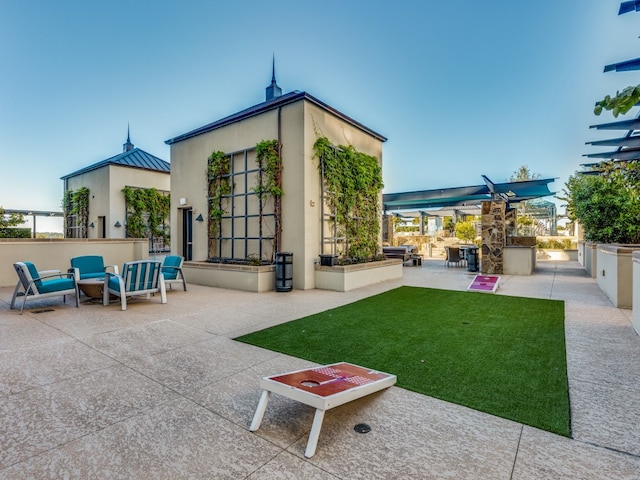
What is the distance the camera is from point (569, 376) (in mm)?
3119

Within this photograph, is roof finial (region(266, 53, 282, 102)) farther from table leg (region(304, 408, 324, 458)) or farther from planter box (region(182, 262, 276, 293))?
table leg (region(304, 408, 324, 458))

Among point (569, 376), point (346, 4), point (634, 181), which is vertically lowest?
point (569, 376)

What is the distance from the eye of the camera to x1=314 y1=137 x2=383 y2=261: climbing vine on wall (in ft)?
29.3

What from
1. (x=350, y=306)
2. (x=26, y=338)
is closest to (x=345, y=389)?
(x=350, y=306)

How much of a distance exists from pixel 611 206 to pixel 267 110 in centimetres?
956

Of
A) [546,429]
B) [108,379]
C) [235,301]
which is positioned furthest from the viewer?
[235,301]

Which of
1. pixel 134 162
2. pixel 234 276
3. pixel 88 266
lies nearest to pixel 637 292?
pixel 234 276

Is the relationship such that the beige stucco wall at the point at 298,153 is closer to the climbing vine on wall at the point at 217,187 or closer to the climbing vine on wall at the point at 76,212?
the climbing vine on wall at the point at 217,187

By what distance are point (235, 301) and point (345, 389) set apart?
496 cm

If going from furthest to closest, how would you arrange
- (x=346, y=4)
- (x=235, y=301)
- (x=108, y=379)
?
(x=346, y=4)
(x=235, y=301)
(x=108, y=379)

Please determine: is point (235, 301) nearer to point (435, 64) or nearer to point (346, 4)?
point (346, 4)

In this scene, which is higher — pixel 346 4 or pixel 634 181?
pixel 346 4

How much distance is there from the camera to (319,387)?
2.27 m

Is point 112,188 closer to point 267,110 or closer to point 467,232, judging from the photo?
point 267,110
